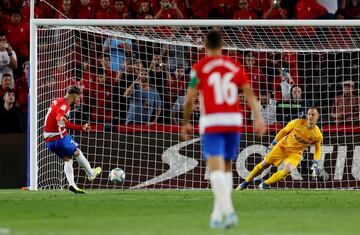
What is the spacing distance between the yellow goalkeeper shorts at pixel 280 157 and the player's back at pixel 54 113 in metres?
4.28

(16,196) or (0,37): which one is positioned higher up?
(0,37)

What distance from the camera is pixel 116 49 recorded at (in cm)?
2206

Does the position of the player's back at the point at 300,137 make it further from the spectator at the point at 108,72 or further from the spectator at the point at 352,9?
the spectator at the point at 352,9

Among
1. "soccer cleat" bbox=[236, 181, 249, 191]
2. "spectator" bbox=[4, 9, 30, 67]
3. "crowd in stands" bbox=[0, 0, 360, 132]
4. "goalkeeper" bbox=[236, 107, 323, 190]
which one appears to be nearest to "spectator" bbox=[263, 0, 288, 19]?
"crowd in stands" bbox=[0, 0, 360, 132]

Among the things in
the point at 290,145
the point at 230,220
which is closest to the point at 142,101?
the point at 290,145

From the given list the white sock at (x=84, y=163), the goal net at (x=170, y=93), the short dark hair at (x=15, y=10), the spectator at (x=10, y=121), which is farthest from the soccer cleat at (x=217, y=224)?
the short dark hair at (x=15, y=10)

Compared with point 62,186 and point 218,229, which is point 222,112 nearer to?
point 218,229

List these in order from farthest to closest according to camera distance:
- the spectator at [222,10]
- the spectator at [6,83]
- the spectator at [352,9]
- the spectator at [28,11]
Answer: the spectator at [222,10]
the spectator at [28,11]
the spectator at [352,9]
the spectator at [6,83]

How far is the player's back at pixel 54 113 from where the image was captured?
19.4 meters

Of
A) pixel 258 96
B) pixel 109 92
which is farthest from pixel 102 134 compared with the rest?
pixel 258 96

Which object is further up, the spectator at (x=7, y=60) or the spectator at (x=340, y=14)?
the spectator at (x=340, y=14)

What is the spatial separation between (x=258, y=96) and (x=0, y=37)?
6.19 meters

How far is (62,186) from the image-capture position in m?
22.1

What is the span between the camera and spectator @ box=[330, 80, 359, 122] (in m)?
21.8
